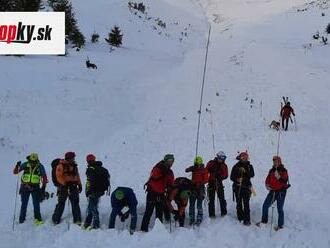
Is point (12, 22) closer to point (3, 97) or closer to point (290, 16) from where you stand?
point (3, 97)

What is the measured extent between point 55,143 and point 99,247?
933 centimetres

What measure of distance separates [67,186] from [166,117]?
1300 centimetres

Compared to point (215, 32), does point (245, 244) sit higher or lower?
lower

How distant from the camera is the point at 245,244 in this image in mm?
11961

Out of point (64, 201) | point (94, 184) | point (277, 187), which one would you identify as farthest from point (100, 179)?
point (277, 187)

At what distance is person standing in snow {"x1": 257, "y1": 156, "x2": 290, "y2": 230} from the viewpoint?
12.7m

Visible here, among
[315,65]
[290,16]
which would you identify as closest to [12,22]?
[315,65]

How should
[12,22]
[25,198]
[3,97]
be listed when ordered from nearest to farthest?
[25,198], [3,97], [12,22]

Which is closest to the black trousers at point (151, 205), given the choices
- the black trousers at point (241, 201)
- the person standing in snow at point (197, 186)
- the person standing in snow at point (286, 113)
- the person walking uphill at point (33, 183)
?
the person standing in snow at point (197, 186)

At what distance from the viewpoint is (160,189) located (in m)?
12.6

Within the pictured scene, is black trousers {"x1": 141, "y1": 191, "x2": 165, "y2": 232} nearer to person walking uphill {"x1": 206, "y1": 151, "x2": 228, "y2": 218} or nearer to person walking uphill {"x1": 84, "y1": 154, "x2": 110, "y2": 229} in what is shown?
person walking uphill {"x1": 84, "y1": 154, "x2": 110, "y2": 229}

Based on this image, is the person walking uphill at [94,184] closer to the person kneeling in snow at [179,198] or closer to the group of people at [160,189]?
the group of people at [160,189]

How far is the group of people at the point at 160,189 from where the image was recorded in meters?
12.6

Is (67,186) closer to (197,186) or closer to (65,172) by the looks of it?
(65,172)
